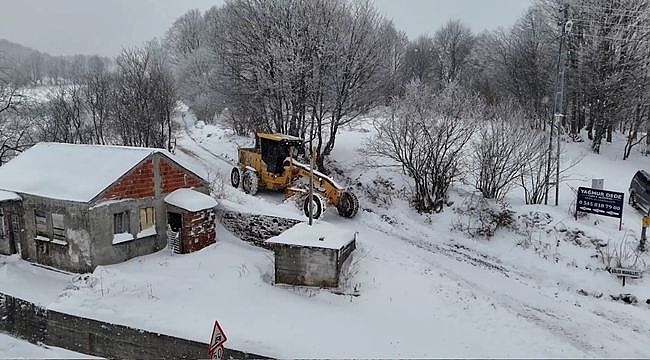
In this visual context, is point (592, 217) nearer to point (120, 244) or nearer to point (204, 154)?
point (120, 244)

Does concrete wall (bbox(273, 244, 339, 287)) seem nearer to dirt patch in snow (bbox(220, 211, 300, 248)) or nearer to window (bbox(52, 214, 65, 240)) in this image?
dirt patch in snow (bbox(220, 211, 300, 248))

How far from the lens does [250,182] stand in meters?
21.8

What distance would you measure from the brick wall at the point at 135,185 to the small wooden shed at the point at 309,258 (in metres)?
5.10

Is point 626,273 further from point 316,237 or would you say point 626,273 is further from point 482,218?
point 316,237

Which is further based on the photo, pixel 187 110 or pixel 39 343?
pixel 187 110

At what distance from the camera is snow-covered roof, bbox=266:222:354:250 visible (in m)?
14.1

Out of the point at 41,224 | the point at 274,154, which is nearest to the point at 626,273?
the point at 274,154

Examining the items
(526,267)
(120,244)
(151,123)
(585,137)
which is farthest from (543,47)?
(120,244)

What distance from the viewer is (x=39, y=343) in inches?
563

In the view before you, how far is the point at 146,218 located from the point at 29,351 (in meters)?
5.02

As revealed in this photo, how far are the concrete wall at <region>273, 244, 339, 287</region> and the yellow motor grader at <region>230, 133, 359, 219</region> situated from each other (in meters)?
4.44

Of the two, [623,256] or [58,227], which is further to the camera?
[58,227]

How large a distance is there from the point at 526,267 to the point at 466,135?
→ 22.3 feet

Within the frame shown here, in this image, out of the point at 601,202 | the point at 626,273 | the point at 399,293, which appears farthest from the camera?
the point at 601,202
